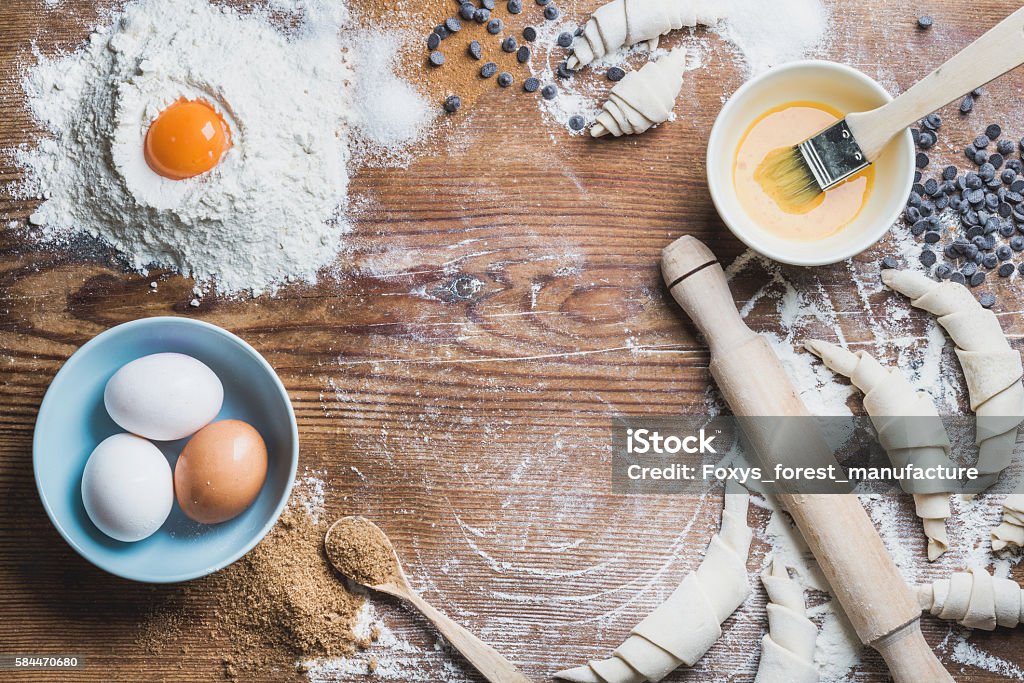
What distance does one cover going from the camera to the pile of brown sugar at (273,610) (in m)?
1.40

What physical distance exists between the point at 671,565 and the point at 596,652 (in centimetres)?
22

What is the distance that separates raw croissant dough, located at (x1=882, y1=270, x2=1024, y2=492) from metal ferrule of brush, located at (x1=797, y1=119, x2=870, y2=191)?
0.25 m

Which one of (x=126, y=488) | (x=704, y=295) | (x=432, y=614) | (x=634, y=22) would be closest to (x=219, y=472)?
(x=126, y=488)

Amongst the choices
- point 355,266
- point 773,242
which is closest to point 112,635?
point 355,266

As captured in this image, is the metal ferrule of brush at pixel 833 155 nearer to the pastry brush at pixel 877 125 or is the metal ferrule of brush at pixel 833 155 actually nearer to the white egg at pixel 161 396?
the pastry brush at pixel 877 125

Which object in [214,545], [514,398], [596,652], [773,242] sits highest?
[773,242]

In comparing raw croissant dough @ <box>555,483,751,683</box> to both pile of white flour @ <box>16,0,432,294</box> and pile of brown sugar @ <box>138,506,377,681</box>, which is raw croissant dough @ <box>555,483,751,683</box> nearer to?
pile of brown sugar @ <box>138,506,377,681</box>

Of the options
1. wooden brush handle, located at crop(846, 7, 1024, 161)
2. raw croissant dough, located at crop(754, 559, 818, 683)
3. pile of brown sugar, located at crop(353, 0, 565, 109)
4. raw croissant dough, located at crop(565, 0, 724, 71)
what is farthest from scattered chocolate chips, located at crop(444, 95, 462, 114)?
raw croissant dough, located at crop(754, 559, 818, 683)

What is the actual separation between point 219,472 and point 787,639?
1.07 meters

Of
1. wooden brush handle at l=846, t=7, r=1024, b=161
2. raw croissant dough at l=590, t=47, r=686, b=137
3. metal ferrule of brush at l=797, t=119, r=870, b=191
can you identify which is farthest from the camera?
raw croissant dough at l=590, t=47, r=686, b=137

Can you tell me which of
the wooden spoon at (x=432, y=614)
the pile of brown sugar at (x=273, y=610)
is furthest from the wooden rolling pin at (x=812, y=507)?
the pile of brown sugar at (x=273, y=610)

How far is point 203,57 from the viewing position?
4.57 feet

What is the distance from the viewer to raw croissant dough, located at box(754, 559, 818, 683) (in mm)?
1366

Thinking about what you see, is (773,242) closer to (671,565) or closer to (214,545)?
(671,565)
